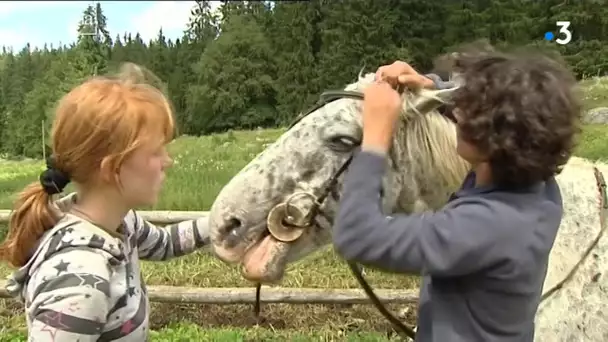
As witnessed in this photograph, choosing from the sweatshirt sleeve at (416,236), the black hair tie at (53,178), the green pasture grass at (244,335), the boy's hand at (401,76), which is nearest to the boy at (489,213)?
the sweatshirt sleeve at (416,236)

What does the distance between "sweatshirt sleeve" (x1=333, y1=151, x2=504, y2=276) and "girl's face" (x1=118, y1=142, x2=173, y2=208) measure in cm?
50

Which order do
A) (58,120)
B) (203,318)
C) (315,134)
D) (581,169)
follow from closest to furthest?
(58,120)
(315,134)
(581,169)
(203,318)

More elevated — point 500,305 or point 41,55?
point 500,305

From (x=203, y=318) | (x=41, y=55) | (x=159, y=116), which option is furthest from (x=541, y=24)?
(x=41, y=55)

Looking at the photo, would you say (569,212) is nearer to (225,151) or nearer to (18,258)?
(18,258)

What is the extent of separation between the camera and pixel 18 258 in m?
1.70

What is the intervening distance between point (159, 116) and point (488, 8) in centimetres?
1007

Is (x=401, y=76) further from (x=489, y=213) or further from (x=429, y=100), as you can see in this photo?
(x=489, y=213)

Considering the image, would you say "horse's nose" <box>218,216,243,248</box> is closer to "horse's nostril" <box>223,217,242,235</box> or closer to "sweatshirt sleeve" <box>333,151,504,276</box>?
"horse's nostril" <box>223,217,242,235</box>

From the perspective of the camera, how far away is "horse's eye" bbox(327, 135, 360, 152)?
2.12 m

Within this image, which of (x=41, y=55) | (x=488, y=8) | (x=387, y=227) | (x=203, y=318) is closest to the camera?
(x=387, y=227)

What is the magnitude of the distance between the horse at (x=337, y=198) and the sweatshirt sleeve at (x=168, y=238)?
112mm

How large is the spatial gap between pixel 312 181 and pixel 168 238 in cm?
48

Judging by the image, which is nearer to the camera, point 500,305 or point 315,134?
point 500,305
